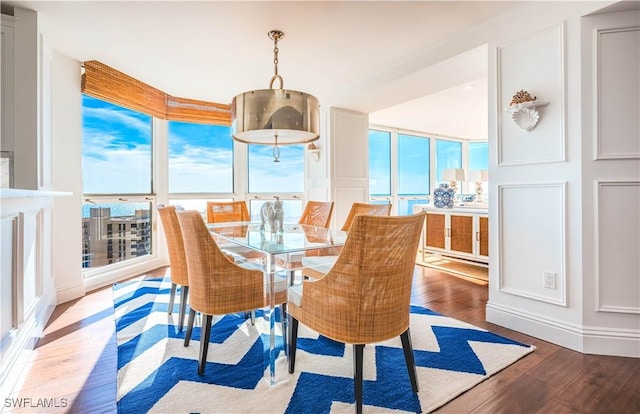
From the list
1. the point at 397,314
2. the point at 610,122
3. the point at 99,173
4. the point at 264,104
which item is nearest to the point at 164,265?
the point at 99,173

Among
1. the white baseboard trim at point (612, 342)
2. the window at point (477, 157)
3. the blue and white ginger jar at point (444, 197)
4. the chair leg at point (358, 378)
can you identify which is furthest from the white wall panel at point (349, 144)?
the window at point (477, 157)

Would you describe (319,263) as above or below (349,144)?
below

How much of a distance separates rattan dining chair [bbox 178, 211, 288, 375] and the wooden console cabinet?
8.66 ft

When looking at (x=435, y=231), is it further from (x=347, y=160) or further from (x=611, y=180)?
(x=611, y=180)

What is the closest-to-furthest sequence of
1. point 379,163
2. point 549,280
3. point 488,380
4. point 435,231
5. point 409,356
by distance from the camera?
point 409,356 < point 488,380 < point 549,280 < point 435,231 < point 379,163

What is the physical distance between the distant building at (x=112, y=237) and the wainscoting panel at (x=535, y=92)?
4134 mm

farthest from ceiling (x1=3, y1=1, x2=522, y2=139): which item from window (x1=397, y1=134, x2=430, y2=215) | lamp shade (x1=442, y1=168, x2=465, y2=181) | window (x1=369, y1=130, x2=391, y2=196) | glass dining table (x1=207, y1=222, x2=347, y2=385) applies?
window (x1=397, y1=134, x2=430, y2=215)

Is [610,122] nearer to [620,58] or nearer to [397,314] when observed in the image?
[620,58]

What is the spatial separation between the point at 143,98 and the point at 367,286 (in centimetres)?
376

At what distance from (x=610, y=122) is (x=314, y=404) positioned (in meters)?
2.43

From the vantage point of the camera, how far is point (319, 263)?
7.80 feet

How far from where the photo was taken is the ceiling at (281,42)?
2.30 metres

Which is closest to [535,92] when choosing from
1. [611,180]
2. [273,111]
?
[611,180]

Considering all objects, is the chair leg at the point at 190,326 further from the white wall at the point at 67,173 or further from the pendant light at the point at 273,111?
the white wall at the point at 67,173
